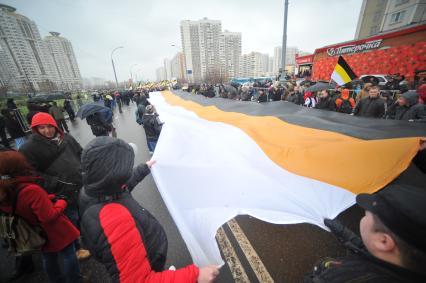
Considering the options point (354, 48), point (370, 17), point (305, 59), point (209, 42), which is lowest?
point (305, 59)

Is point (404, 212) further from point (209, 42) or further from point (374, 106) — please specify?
point (209, 42)

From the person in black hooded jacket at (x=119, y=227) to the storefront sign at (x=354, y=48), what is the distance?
24.7 metres

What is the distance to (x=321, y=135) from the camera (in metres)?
2.50

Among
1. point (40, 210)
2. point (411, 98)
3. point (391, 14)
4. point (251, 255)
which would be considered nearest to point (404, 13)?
point (391, 14)

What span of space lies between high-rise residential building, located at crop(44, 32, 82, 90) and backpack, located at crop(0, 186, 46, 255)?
83447mm

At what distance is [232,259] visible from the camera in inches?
100.0

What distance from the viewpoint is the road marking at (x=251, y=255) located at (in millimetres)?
2266

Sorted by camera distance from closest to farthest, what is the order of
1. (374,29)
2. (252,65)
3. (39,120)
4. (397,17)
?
1. (39,120)
2. (397,17)
3. (374,29)
4. (252,65)

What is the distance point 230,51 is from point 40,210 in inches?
3701

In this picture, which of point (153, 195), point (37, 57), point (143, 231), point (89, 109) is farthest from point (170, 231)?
point (37, 57)

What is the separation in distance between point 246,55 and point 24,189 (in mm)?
116634

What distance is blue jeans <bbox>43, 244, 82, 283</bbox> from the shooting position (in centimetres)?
198

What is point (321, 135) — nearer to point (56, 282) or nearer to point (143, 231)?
point (143, 231)

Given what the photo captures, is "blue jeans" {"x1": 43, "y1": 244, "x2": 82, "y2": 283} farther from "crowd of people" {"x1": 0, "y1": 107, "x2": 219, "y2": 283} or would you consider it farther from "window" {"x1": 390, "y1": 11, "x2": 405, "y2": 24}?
"window" {"x1": 390, "y1": 11, "x2": 405, "y2": 24}
